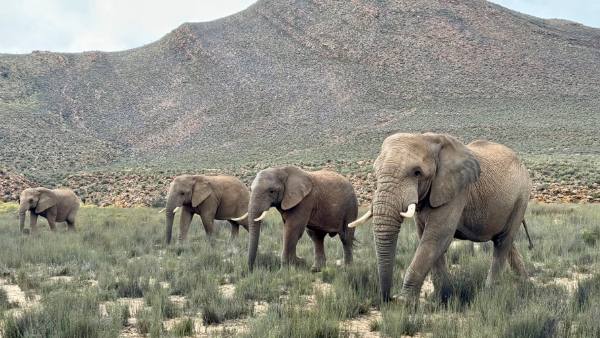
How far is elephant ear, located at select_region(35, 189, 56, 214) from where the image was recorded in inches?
662

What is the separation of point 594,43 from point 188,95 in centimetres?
5693

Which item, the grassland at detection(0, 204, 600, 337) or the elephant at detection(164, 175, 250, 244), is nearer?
the grassland at detection(0, 204, 600, 337)

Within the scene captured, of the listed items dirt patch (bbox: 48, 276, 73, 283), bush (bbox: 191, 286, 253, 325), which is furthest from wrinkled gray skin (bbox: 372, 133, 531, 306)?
dirt patch (bbox: 48, 276, 73, 283)

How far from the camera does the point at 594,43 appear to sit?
83.9m

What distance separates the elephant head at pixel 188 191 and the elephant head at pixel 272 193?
16.5 feet

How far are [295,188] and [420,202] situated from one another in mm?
3507

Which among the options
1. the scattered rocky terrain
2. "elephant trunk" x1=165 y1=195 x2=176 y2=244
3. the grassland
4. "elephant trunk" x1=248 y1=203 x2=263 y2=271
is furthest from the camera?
the scattered rocky terrain

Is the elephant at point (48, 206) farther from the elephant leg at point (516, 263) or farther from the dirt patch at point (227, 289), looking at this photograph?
the elephant leg at point (516, 263)

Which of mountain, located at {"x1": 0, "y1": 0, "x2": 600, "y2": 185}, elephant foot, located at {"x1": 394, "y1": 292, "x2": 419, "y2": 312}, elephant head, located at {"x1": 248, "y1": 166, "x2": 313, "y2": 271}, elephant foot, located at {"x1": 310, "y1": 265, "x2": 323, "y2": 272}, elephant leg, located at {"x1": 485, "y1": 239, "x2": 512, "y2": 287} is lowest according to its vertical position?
elephant foot, located at {"x1": 310, "y1": 265, "x2": 323, "y2": 272}

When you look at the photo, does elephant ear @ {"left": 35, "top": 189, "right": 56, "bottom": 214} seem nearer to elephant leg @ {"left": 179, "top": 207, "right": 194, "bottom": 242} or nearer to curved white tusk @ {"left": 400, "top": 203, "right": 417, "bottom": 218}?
elephant leg @ {"left": 179, "top": 207, "right": 194, "bottom": 242}

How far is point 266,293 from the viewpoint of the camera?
8039 mm

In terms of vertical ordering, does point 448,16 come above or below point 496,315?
above

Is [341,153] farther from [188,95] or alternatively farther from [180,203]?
[180,203]

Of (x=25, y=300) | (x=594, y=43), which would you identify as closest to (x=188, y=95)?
(x=594, y=43)
